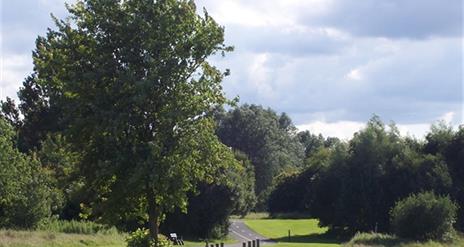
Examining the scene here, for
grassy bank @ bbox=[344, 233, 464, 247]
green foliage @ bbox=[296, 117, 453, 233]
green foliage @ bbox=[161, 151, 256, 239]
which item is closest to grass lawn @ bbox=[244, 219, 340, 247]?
green foliage @ bbox=[296, 117, 453, 233]

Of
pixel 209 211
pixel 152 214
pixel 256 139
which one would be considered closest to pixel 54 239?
pixel 209 211

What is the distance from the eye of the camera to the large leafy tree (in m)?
30.7

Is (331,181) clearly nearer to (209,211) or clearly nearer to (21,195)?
(209,211)

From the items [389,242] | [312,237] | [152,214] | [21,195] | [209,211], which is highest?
[21,195]

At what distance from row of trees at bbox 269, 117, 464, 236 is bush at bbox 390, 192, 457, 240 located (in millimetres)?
8877

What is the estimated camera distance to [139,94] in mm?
30062

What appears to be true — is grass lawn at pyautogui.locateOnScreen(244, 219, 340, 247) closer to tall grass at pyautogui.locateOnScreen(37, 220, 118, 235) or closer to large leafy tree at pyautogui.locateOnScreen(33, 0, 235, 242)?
tall grass at pyautogui.locateOnScreen(37, 220, 118, 235)

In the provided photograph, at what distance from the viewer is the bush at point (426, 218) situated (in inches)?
2452

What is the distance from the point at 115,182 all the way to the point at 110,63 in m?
4.83

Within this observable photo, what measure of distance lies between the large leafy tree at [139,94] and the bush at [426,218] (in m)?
33.8

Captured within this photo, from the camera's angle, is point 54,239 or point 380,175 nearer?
point 54,239

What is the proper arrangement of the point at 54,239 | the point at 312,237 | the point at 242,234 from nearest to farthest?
the point at 54,239 → the point at 312,237 → the point at 242,234

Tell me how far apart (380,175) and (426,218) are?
575 inches

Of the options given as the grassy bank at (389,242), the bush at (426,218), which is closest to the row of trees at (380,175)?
the bush at (426,218)
